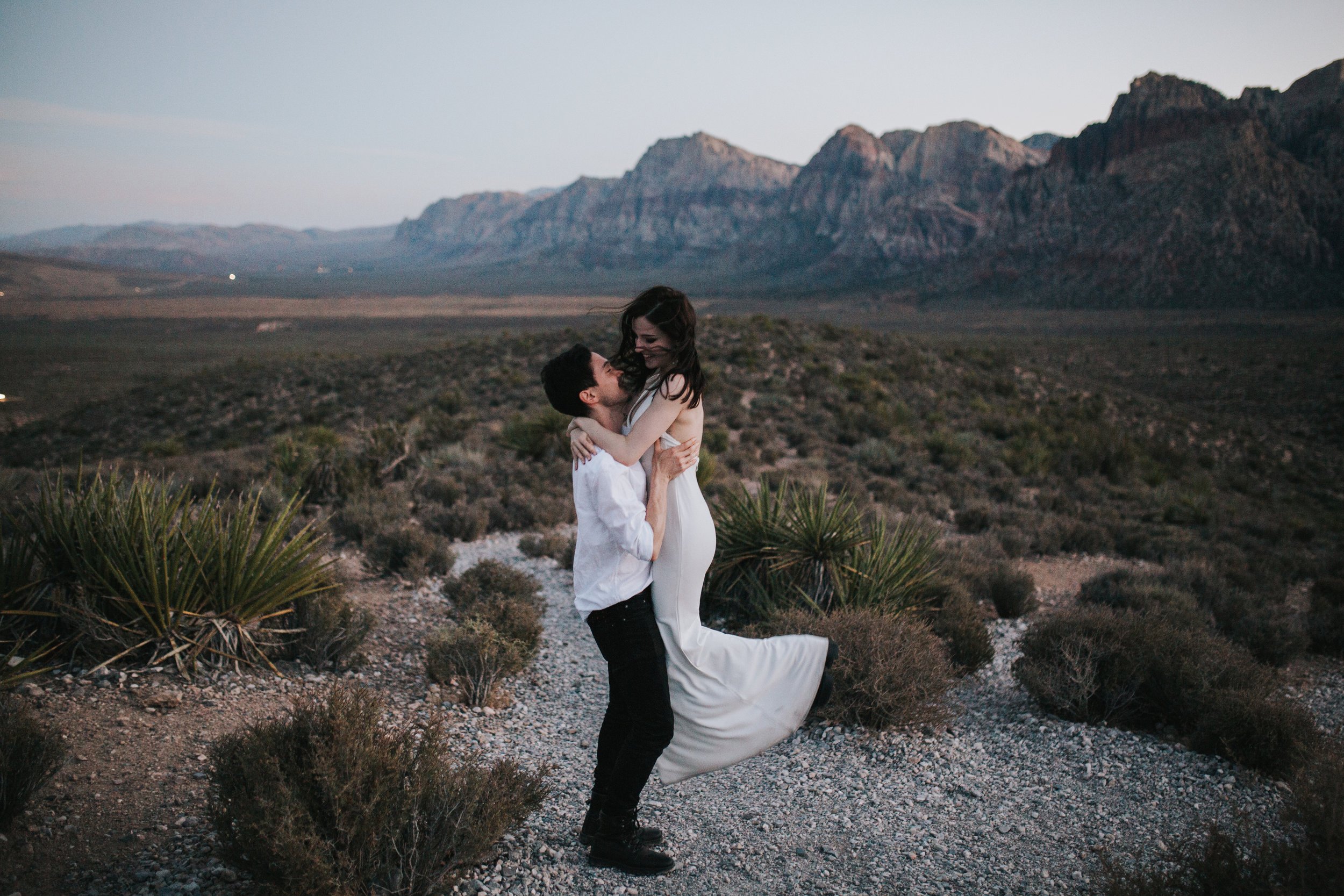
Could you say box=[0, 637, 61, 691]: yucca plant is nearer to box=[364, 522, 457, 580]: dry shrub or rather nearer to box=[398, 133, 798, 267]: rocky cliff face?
box=[364, 522, 457, 580]: dry shrub

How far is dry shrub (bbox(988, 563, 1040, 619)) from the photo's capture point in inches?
247

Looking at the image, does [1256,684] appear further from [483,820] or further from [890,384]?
[890,384]

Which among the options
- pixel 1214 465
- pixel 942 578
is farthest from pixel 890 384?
pixel 942 578

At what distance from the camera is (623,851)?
2787mm

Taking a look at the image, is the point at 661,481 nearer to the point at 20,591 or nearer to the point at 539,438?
the point at 20,591

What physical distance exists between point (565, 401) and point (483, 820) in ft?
5.14

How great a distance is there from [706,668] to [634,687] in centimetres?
31

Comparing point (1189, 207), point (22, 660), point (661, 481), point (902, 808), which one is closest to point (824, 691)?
point (902, 808)

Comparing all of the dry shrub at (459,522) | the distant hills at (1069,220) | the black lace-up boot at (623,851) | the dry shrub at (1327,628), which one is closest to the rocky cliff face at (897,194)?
the distant hills at (1069,220)

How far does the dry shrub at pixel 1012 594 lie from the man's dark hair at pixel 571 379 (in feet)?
16.7

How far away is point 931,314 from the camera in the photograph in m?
73.3

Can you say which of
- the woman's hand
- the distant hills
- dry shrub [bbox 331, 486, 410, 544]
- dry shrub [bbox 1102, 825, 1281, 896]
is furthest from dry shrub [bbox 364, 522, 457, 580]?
the distant hills

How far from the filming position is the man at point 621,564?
99.2 inches

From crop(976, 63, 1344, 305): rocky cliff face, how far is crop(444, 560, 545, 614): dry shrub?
73743mm
